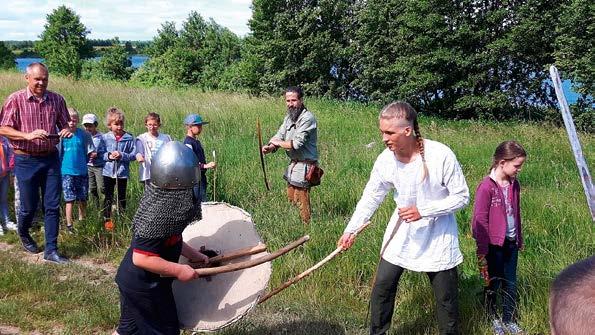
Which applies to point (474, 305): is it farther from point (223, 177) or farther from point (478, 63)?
point (478, 63)

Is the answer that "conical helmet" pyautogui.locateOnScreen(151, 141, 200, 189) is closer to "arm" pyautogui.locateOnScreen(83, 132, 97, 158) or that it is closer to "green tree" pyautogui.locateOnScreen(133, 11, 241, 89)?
"arm" pyautogui.locateOnScreen(83, 132, 97, 158)

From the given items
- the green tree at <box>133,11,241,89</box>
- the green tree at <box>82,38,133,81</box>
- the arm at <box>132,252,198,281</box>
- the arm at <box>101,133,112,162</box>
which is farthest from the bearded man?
the green tree at <box>82,38,133,81</box>

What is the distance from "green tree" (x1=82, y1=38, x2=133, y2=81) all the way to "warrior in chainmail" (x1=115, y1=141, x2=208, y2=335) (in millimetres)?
55164

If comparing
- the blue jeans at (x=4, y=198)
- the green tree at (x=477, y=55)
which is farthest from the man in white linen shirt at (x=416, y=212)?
the green tree at (x=477, y=55)

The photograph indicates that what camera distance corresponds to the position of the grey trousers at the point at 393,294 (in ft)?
12.8

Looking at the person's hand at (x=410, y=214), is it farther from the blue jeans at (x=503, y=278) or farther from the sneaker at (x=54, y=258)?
the sneaker at (x=54, y=258)

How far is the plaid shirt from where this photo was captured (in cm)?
598

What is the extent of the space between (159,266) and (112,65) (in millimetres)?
57980

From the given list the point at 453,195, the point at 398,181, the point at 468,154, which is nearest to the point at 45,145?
the point at 398,181

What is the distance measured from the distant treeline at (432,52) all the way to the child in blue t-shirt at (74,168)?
1667cm

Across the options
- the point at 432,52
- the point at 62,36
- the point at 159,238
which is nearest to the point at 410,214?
the point at 159,238

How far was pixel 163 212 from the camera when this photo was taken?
10.8 ft

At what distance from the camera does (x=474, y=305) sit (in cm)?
461

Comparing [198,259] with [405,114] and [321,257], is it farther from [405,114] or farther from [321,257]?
[321,257]
